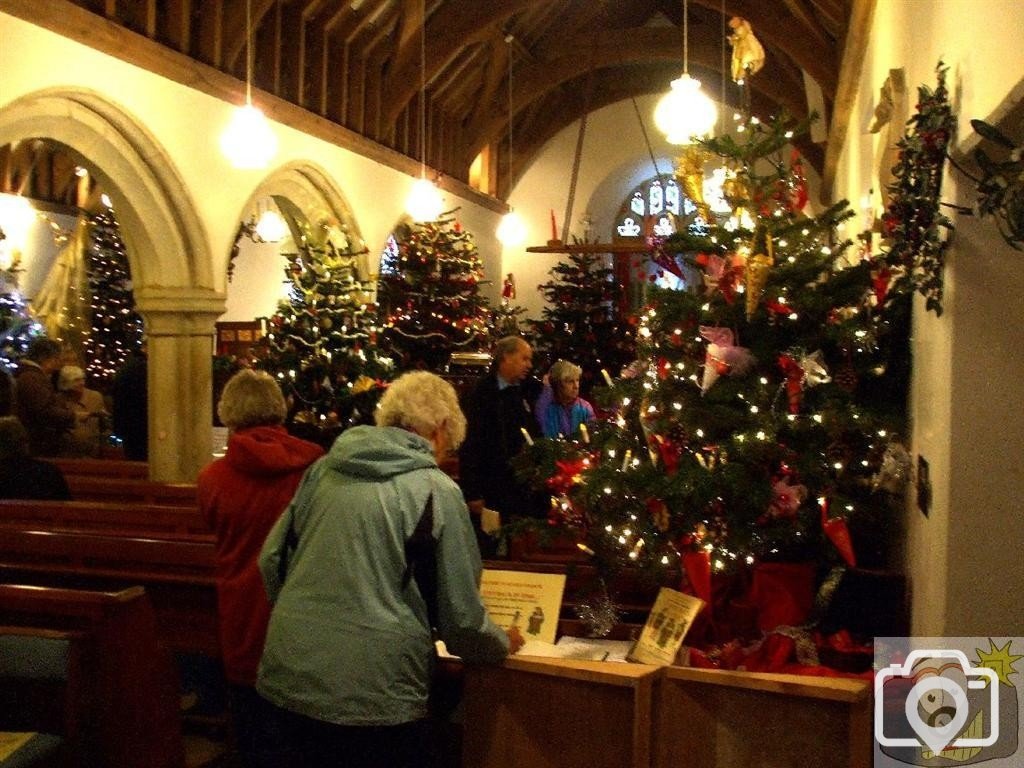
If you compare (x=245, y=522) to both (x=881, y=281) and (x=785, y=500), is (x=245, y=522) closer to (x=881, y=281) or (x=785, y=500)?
(x=785, y=500)

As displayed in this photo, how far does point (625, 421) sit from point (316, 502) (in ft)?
4.94

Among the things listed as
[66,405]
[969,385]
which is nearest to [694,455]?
[969,385]

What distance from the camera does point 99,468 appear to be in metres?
7.46

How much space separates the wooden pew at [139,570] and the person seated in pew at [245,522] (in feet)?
3.45

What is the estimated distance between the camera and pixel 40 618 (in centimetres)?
390

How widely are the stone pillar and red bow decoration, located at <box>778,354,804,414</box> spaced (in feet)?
18.2

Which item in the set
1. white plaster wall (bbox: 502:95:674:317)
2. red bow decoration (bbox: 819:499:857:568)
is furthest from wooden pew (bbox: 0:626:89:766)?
white plaster wall (bbox: 502:95:674:317)

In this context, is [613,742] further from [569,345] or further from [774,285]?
[569,345]

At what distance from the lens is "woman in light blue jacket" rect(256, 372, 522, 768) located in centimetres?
237

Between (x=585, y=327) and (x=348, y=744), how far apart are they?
11.2m

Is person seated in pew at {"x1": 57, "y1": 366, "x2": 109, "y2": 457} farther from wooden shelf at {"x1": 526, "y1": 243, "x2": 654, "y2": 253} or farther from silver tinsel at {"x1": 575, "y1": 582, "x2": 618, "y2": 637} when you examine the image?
silver tinsel at {"x1": 575, "y1": 582, "x2": 618, "y2": 637}

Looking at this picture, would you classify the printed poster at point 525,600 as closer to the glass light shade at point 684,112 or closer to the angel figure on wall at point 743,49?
the angel figure on wall at point 743,49

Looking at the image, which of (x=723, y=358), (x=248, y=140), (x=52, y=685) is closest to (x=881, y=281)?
(x=723, y=358)

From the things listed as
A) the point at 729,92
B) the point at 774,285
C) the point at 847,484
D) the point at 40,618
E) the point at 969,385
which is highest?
the point at 729,92
